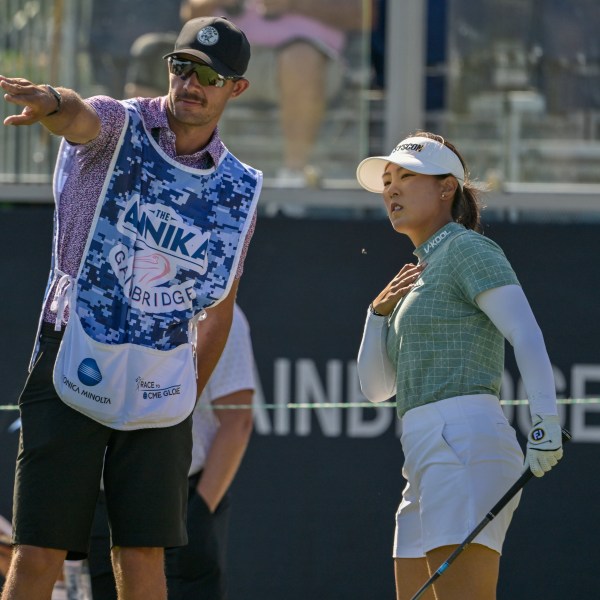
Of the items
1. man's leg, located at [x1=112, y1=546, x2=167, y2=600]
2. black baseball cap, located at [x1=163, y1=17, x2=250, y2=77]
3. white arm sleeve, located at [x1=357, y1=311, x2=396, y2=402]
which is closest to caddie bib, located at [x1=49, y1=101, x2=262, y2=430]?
black baseball cap, located at [x1=163, y1=17, x2=250, y2=77]

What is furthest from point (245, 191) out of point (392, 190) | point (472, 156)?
point (472, 156)

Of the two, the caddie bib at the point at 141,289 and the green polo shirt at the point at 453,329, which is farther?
the green polo shirt at the point at 453,329

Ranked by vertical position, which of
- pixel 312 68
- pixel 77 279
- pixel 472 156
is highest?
pixel 312 68

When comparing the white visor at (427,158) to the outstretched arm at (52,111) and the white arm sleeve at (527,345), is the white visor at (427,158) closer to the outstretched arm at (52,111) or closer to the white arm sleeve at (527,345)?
the white arm sleeve at (527,345)

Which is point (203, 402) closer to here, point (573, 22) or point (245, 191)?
point (245, 191)

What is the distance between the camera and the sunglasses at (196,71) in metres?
4.07

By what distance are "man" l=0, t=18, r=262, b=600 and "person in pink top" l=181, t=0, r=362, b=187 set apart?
2807 mm

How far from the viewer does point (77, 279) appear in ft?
12.8

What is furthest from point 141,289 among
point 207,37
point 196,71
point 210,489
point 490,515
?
point 210,489

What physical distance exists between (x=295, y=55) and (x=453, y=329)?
10.5 ft

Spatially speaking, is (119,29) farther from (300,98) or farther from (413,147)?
(413,147)

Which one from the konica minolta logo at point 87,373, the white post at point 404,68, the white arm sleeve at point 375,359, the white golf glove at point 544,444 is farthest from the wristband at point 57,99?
the white post at point 404,68

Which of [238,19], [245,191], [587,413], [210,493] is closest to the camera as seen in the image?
[245,191]

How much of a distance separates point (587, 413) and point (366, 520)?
1172mm
